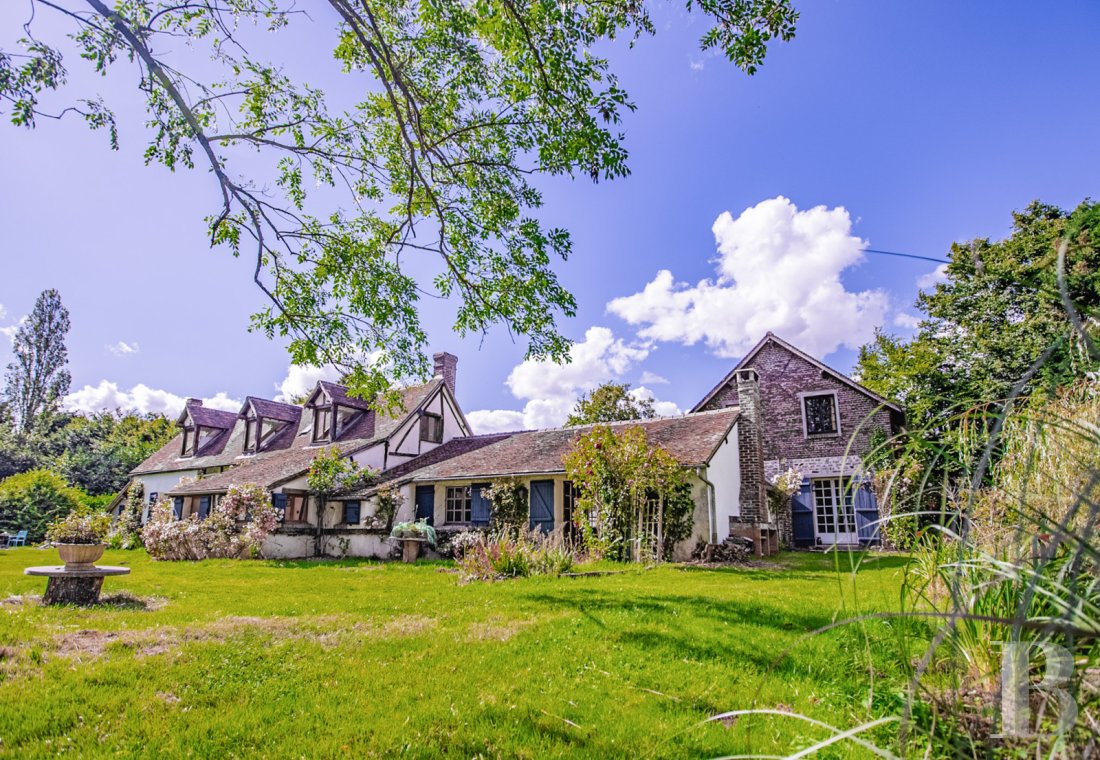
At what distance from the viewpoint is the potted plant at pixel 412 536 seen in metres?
16.3

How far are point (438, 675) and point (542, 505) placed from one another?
12744mm

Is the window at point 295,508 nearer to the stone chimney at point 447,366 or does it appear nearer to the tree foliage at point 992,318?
the stone chimney at point 447,366

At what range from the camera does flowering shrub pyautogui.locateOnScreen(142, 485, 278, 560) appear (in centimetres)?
1655

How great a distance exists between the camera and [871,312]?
92.5 inches

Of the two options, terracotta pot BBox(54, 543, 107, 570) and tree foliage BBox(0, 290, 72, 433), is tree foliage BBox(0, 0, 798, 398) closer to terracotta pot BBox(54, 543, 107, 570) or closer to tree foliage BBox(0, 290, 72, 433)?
terracotta pot BBox(54, 543, 107, 570)

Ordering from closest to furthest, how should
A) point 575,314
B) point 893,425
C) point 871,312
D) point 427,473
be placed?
point 871,312
point 575,314
point 427,473
point 893,425

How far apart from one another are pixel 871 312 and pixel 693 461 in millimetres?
12652

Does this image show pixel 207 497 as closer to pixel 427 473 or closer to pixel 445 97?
pixel 427 473

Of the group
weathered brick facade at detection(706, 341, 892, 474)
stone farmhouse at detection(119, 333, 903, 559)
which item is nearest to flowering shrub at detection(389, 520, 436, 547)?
stone farmhouse at detection(119, 333, 903, 559)

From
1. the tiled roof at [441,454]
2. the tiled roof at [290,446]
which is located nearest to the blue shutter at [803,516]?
the tiled roof at [441,454]

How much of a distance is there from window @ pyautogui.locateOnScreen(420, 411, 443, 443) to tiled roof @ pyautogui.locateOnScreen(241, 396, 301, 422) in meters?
9.02

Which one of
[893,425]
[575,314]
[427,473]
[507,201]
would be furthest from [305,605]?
[893,425]

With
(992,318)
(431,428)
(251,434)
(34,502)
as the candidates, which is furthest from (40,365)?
(992,318)

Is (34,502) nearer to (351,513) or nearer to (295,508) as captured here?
(295,508)
